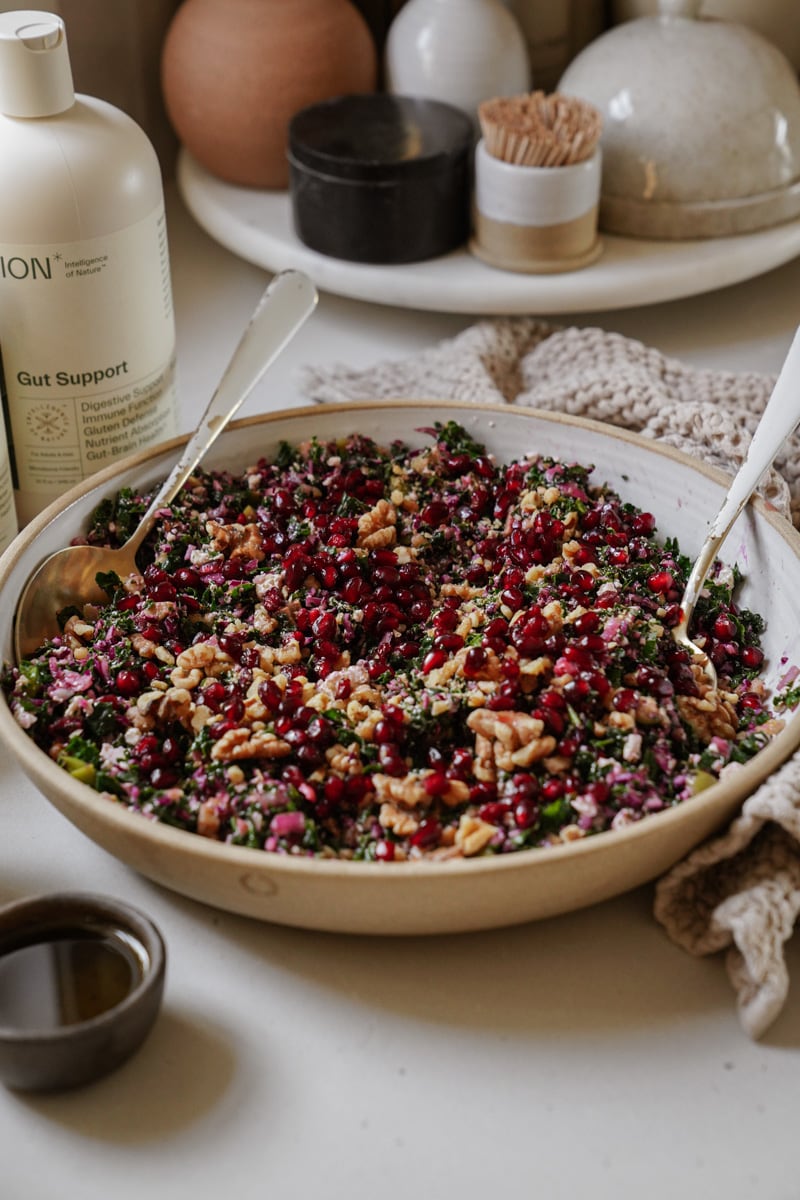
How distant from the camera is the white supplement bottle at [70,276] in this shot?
1.32 meters

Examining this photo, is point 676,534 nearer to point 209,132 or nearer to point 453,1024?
point 453,1024

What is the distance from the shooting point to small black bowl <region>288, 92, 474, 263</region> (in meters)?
1.86

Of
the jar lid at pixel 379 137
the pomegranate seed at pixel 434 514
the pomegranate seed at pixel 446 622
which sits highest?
the jar lid at pixel 379 137

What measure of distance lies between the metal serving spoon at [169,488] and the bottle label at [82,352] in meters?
0.09

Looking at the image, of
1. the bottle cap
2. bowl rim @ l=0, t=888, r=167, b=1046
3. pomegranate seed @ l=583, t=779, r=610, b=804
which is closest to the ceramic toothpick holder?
the bottle cap

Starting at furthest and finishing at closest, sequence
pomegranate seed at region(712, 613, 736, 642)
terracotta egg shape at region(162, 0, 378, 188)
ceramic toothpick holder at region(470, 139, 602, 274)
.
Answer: terracotta egg shape at region(162, 0, 378, 188), ceramic toothpick holder at region(470, 139, 602, 274), pomegranate seed at region(712, 613, 736, 642)

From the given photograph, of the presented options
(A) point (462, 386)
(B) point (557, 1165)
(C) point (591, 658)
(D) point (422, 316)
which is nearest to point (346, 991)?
(B) point (557, 1165)

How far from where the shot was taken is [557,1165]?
0.92m

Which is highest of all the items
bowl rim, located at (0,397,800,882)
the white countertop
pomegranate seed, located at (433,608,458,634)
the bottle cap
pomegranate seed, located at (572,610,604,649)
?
the bottle cap

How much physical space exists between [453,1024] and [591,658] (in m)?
0.34

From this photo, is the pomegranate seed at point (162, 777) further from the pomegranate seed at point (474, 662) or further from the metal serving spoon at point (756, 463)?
the metal serving spoon at point (756, 463)

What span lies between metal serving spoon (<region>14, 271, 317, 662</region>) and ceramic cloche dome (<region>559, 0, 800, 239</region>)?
2.16ft

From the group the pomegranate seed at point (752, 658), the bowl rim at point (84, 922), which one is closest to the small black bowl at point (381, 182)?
the pomegranate seed at point (752, 658)

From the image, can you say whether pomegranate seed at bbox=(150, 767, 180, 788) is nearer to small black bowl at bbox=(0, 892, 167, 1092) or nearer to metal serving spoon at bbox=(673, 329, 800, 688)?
small black bowl at bbox=(0, 892, 167, 1092)
